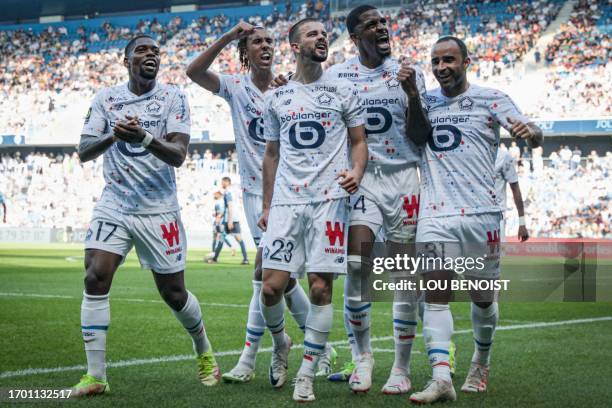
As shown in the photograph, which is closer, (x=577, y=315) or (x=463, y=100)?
(x=463, y=100)

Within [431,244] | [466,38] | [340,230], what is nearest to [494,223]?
[431,244]

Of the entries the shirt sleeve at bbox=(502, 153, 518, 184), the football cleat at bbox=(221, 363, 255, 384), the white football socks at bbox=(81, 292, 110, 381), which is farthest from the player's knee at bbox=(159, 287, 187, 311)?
the shirt sleeve at bbox=(502, 153, 518, 184)

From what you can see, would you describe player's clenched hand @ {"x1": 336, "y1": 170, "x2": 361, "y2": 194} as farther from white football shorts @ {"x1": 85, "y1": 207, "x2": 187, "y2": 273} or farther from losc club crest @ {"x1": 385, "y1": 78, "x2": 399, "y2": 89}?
white football shorts @ {"x1": 85, "y1": 207, "x2": 187, "y2": 273}

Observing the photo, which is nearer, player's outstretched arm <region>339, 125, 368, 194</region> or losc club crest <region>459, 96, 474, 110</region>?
player's outstretched arm <region>339, 125, 368, 194</region>

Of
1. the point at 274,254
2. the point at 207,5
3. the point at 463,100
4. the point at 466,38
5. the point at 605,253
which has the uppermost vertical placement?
the point at 207,5

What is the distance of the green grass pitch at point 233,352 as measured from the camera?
20.0 feet

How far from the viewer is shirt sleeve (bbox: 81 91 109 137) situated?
6539 millimetres

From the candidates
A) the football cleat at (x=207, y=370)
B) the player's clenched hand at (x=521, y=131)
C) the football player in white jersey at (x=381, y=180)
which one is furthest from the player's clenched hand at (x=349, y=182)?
the football cleat at (x=207, y=370)

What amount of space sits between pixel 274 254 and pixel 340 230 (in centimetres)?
47

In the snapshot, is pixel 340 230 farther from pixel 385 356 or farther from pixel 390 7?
pixel 390 7

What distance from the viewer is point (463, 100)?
21.1ft

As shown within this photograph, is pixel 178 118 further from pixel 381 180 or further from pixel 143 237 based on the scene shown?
pixel 381 180

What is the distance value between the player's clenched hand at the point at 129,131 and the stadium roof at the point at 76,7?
45.9 m

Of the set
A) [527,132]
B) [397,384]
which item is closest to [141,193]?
[397,384]
